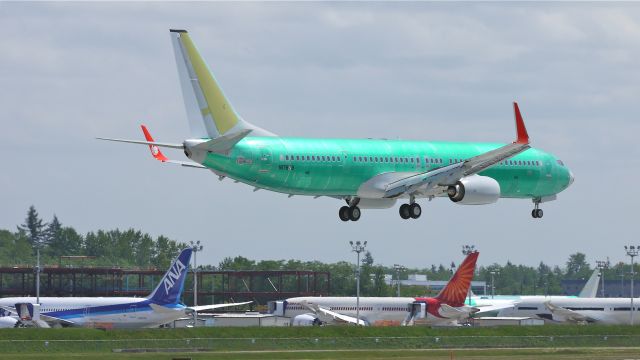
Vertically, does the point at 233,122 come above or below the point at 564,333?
above

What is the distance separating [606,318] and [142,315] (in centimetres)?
5499

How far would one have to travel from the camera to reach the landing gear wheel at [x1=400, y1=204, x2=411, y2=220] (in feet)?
325

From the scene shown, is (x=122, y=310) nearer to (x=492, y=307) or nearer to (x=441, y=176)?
(x=441, y=176)

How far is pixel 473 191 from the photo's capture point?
322ft

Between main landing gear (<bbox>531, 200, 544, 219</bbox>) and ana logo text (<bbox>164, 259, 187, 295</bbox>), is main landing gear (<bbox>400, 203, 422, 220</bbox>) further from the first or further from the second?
ana logo text (<bbox>164, 259, 187, 295</bbox>)

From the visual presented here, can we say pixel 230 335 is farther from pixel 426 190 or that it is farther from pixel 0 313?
pixel 0 313

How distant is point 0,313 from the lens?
14262cm

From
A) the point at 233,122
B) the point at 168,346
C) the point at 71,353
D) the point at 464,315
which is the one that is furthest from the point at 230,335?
the point at 464,315

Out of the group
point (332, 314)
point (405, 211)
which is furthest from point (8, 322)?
point (405, 211)

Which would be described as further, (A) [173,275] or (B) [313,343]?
(A) [173,275]

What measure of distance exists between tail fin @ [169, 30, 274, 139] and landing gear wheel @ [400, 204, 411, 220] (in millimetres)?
13605

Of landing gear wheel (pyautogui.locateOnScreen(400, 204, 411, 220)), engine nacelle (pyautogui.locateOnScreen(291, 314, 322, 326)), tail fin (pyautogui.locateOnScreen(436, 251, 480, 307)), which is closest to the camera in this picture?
landing gear wheel (pyautogui.locateOnScreen(400, 204, 411, 220))

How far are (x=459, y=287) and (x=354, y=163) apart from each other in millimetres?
51068

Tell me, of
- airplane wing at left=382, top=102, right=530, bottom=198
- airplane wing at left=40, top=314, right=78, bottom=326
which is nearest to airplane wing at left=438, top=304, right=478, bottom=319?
airplane wing at left=40, top=314, right=78, bottom=326
